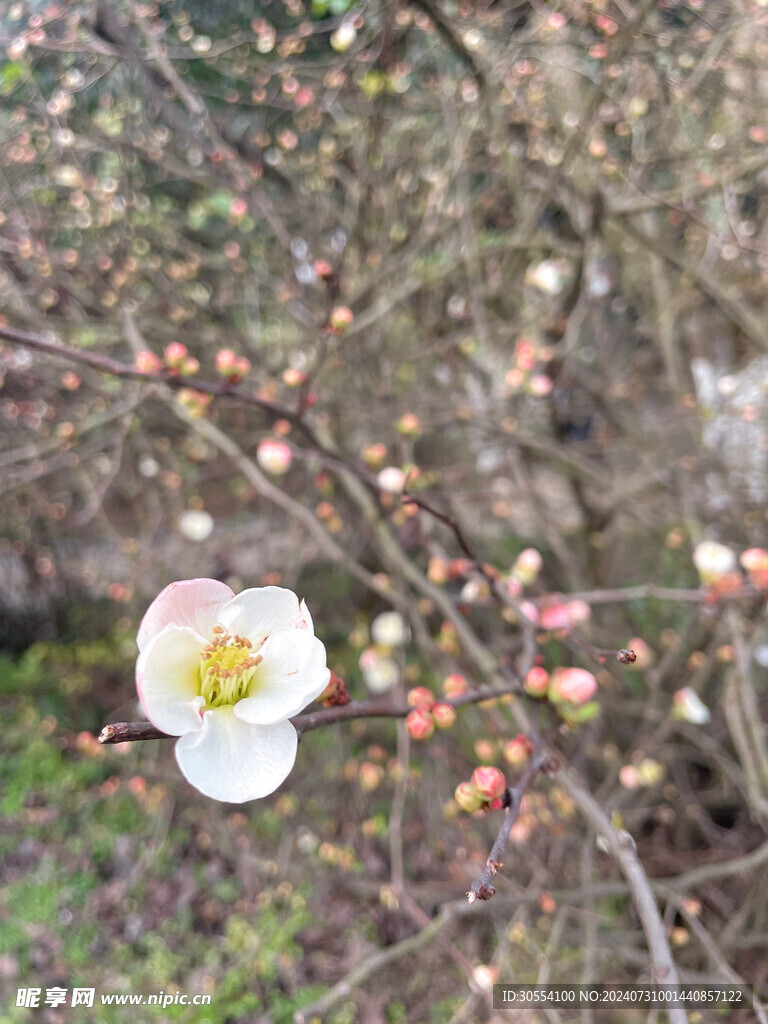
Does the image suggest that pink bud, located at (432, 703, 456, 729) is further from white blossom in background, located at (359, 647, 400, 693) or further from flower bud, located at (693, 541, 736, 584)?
white blossom in background, located at (359, 647, 400, 693)

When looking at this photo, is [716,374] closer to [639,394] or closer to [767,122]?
[639,394]

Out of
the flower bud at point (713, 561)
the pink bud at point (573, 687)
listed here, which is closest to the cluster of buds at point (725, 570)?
the flower bud at point (713, 561)

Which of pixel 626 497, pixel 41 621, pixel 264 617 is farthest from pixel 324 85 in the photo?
pixel 41 621

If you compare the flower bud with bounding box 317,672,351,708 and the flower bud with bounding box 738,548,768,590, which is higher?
the flower bud with bounding box 317,672,351,708

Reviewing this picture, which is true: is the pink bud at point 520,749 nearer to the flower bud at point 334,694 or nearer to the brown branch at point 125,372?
the flower bud at point 334,694

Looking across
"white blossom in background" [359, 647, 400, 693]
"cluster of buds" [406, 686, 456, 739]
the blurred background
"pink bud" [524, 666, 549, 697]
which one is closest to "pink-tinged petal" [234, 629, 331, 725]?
"cluster of buds" [406, 686, 456, 739]

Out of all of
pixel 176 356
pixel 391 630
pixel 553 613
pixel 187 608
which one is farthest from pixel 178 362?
pixel 391 630
